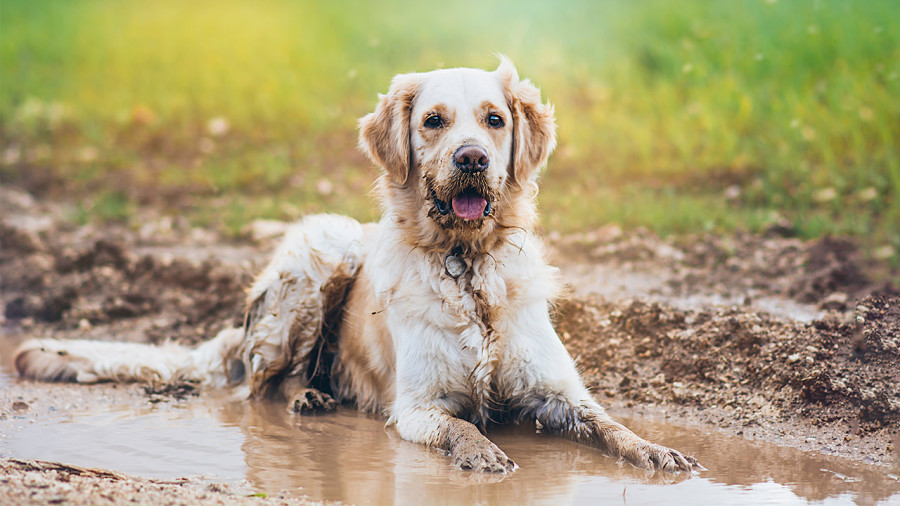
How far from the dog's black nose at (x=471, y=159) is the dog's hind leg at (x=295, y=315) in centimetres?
146

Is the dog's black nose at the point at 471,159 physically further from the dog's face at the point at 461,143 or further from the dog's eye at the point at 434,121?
the dog's eye at the point at 434,121

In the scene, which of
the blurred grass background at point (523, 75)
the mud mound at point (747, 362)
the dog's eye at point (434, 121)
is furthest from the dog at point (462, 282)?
the blurred grass background at point (523, 75)

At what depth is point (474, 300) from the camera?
4.38 m

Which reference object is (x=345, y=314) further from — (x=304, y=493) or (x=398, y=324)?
(x=304, y=493)

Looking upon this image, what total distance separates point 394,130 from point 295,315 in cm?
133

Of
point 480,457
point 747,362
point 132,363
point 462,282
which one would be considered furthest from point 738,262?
point 132,363

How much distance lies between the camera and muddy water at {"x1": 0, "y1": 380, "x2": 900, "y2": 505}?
3414 millimetres

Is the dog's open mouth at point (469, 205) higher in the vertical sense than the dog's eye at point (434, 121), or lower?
lower

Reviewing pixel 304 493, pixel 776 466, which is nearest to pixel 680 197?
pixel 776 466

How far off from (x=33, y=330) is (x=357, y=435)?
356 cm

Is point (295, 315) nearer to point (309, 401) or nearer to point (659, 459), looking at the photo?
point (309, 401)

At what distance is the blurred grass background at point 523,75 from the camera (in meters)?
7.88

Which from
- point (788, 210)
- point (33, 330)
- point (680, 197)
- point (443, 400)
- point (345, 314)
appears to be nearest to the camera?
point (443, 400)

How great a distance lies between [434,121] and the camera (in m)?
4.39
